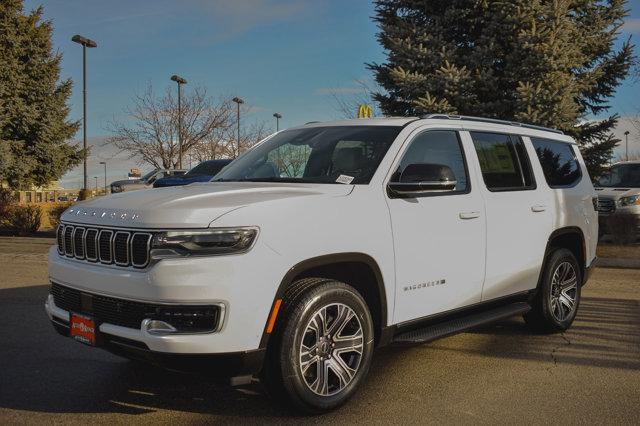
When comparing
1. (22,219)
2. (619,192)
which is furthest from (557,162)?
(22,219)

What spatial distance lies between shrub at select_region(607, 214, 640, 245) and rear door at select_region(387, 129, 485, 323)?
9.19 meters

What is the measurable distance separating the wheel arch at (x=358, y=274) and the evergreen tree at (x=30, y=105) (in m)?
31.5

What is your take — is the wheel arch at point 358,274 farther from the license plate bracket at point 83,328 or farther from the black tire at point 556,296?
the black tire at point 556,296

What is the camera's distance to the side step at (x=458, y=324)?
447 cm

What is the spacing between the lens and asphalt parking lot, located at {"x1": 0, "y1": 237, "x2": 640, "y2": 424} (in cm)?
402

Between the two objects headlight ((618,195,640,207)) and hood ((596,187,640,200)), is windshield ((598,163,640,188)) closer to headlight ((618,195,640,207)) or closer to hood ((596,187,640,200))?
hood ((596,187,640,200))

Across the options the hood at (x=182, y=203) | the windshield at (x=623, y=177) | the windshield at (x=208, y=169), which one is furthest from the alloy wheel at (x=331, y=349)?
the windshield at (x=208, y=169)

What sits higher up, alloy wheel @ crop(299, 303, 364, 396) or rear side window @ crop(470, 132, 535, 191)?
rear side window @ crop(470, 132, 535, 191)

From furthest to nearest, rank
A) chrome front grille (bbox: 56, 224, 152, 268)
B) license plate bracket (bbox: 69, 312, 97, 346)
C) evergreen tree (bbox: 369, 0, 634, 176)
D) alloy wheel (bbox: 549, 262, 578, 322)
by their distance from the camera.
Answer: evergreen tree (bbox: 369, 0, 634, 176) < alloy wheel (bbox: 549, 262, 578, 322) < license plate bracket (bbox: 69, 312, 97, 346) < chrome front grille (bbox: 56, 224, 152, 268)

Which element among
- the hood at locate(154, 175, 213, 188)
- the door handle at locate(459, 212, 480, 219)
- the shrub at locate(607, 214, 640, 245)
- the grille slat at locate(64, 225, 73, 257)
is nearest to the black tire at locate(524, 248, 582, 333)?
the door handle at locate(459, 212, 480, 219)

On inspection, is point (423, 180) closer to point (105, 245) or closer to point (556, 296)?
point (105, 245)

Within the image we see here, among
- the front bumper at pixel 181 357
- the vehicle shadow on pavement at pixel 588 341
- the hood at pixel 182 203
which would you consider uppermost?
the hood at pixel 182 203

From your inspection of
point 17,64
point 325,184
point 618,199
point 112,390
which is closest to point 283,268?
point 325,184

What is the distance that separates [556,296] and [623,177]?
10941 mm
